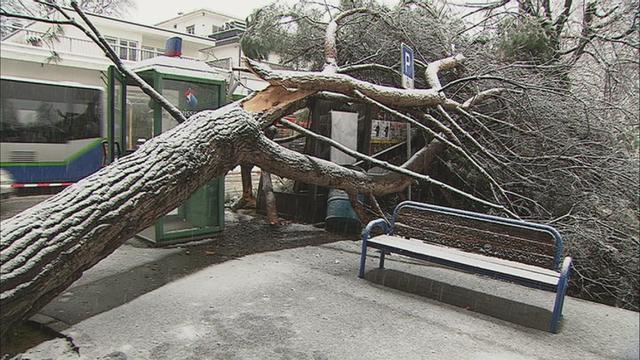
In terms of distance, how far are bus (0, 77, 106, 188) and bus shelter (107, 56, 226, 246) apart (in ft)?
4.00

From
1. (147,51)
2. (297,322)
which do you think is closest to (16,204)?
(147,51)

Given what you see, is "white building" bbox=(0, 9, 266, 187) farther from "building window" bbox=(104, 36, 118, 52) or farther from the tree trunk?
the tree trunk

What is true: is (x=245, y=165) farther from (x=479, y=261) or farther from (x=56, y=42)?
(x=56, y=42)

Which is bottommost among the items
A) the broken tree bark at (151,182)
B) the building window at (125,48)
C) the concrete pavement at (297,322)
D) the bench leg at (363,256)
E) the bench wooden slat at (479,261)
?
the concrete pavement at (297,322)

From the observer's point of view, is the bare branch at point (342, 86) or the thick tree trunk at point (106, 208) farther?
the bare branch at point (342, 86)

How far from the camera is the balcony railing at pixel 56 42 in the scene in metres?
1.59

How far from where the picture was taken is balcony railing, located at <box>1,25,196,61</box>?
62.7 inches

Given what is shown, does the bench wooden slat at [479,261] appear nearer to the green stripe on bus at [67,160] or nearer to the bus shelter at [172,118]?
the bus shelter at [172,118]

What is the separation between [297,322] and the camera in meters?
2.98

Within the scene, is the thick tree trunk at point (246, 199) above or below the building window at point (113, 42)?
below

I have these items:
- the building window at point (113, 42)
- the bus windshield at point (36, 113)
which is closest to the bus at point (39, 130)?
the bus windshield at point (36, 113)

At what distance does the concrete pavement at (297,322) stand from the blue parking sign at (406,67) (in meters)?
2.13

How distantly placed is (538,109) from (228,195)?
4532mm

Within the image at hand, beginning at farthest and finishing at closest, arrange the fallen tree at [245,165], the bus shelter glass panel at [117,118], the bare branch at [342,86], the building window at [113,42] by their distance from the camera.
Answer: the bare branch at [342,86]
the bus shelter glass panel at [117,118]
the building window at [113,42]
the fallen tree at [245,165]
